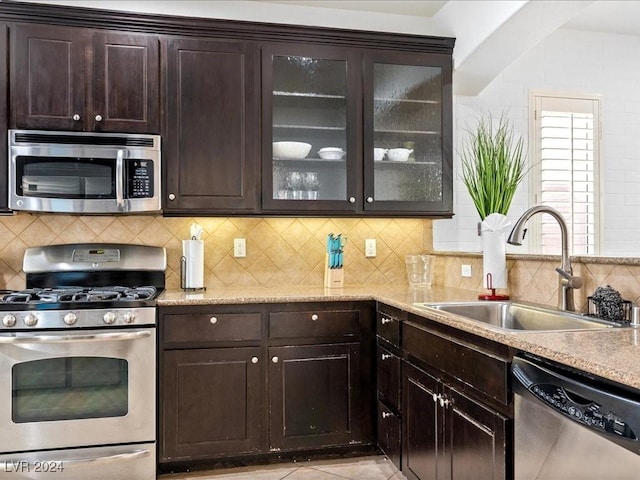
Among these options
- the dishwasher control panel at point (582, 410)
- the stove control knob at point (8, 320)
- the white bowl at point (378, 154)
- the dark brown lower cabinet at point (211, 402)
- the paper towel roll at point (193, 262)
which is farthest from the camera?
the white bowl at point (378, 154)

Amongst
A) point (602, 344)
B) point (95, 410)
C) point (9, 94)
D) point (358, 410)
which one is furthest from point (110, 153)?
point (602, 344)

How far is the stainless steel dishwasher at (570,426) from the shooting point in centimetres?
115

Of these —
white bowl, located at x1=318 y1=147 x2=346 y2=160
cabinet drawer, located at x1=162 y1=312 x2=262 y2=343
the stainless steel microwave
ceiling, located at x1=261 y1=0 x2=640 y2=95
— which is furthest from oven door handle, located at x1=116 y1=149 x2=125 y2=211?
ceiling, located at x1=261 y1=0 x2=640 y2=95

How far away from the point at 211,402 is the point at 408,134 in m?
1.89

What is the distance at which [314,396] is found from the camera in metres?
2.69

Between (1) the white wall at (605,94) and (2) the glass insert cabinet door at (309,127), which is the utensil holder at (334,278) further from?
(1) the white wall at (605,94)

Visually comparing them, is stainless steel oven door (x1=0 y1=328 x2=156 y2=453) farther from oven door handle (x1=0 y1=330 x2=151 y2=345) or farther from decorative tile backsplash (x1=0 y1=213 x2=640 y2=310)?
decorative tile backsplash (x1=0 y1=213 x2=640 y2=310)

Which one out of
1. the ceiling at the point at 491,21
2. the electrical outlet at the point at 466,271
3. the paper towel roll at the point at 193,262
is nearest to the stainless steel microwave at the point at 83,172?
the paper towel roll at the point at 193,262

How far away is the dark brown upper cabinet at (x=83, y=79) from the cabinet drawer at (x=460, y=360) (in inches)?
68.9

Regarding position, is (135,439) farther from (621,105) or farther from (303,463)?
(621,105)

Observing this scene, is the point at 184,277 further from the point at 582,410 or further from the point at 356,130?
the point at 582,410

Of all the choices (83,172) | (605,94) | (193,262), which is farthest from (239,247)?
(605,94)

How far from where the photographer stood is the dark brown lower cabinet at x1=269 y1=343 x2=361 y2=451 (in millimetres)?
2656

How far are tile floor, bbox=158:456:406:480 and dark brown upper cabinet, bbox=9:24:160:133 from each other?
5.98 ft
